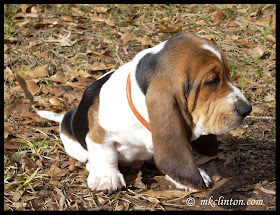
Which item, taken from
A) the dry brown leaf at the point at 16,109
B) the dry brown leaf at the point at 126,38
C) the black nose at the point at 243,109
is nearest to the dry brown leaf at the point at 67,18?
the dry brown leaf at the point at 126,38

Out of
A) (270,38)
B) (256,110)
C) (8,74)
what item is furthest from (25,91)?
(270,38)

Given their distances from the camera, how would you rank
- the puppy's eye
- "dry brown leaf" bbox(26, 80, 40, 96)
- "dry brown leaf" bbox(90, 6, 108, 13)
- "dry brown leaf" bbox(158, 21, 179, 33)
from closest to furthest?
the puppy's eye
"dry brown leaf" bbox(26, 80, 40, 96)
"dry brown leaf" bbox(158, 21, 179, 33)
"dry brown leaf" bbox(90, 6, 108, 13)

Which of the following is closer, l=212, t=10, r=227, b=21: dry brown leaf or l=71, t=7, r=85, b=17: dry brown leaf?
l=212, t=10, r=227, b=21: dry brown leaf

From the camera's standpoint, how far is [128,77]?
151 inches

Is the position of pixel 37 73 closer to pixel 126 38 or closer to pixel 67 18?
pixel 126 38

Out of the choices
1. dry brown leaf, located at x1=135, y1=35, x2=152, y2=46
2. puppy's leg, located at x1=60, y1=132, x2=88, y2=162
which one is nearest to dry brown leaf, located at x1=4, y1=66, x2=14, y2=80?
puppy's leg, located at x1=60, y1=132, x2=88, y2=162

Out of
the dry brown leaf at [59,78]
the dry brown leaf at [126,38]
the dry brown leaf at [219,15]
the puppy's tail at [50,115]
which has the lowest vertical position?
the puppy's tail at [50,115]

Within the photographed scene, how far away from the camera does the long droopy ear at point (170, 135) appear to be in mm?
3396

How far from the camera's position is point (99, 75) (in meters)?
6.23

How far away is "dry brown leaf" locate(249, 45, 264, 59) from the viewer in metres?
6.55

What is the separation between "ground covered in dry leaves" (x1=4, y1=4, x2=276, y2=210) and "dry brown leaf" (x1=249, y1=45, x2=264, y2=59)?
0.02m

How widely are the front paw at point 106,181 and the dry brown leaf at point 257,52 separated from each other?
3.30 m

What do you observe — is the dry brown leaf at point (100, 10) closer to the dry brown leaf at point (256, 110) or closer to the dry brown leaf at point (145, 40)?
the dry brown leaf at point (145, 40)

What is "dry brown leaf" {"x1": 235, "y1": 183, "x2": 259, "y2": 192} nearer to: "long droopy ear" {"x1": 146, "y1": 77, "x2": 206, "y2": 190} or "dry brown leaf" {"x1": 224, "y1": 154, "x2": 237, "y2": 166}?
"dry brown leaf" {"x1": 224, "y1": 154, "x2": 237, "y2": 166}
